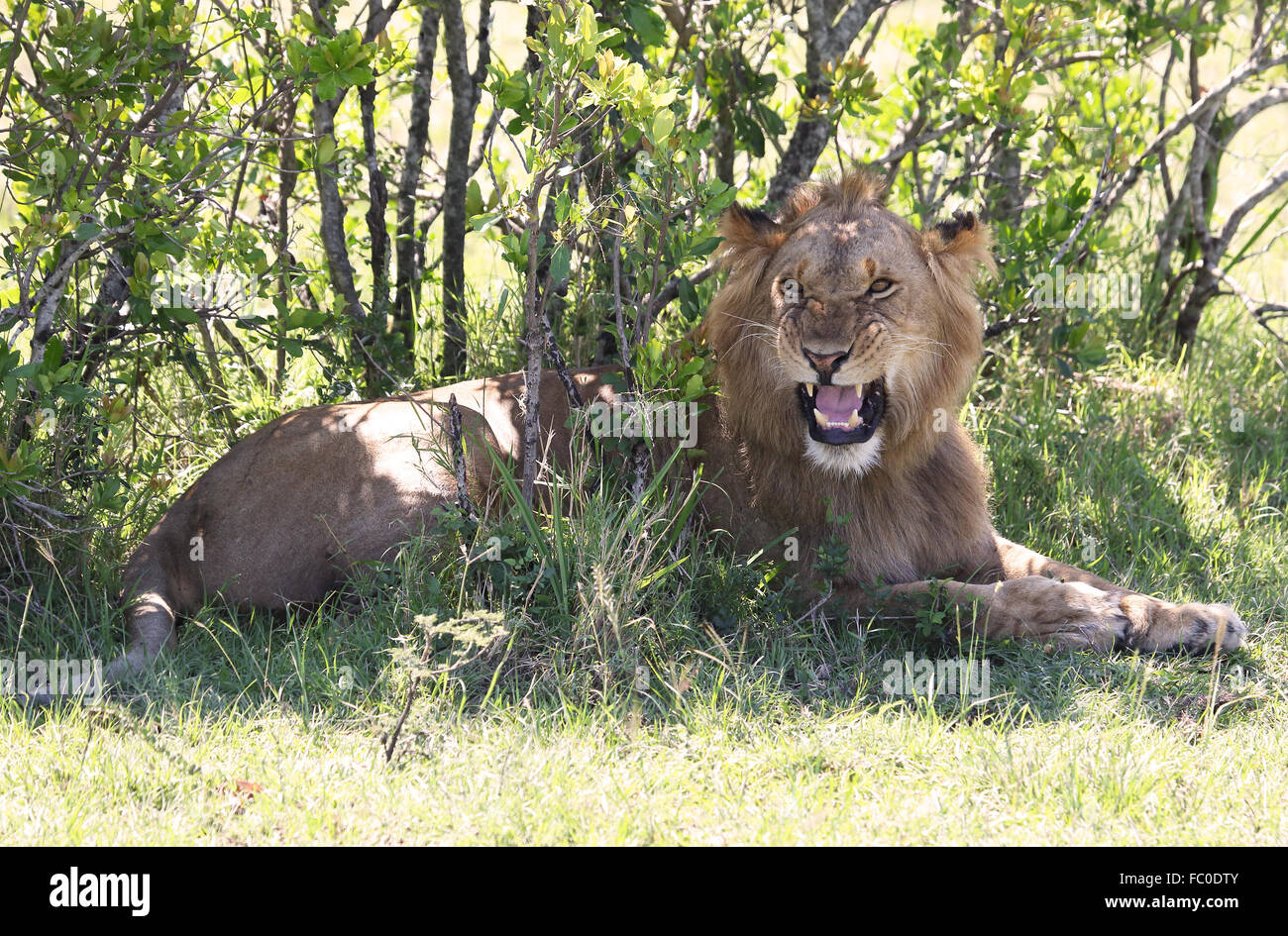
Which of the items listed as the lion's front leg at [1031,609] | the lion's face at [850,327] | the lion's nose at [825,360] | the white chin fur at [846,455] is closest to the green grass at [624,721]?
the lion's front leg at [1031,609]

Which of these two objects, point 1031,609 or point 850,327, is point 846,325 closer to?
point 850,327

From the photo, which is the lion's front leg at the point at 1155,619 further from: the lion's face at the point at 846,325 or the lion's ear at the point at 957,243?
the lion's ear at the point at 957,243

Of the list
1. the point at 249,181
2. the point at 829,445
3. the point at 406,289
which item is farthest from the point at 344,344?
the point at 829,445

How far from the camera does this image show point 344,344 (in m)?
5.34

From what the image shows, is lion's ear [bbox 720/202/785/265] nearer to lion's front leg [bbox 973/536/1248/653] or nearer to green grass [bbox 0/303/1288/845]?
green grass [bbox 0/303/1288/845]

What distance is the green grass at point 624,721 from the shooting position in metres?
2.99

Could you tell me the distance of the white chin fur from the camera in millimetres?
3973

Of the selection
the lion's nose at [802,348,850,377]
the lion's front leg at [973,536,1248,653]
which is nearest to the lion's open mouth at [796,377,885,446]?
the lion's nose at [802,348,850,377]

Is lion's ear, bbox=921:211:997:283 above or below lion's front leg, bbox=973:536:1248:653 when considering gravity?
above

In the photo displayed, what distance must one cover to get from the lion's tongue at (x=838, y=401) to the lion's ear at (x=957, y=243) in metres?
0.53

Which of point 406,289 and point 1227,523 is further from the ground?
point 406,289

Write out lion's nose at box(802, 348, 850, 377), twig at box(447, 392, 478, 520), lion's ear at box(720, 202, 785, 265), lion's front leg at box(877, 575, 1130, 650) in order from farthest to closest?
1. lion's ear at box(720, 202, 785, 265)
2. twig at box(447, 392, 478, 520)
3. lion's front leg at box(877, 575, 1130, 650)
4. lion's nose at box(802, 348, 850, 377)

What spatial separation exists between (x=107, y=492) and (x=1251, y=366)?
5.25 m

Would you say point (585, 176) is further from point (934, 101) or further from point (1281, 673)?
point (1281, 673)
